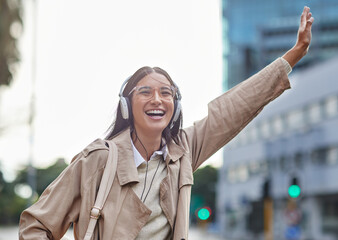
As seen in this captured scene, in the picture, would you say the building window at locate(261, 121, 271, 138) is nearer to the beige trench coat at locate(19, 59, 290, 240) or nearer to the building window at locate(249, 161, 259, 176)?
the building window at locate(249, 161, 259, 176)

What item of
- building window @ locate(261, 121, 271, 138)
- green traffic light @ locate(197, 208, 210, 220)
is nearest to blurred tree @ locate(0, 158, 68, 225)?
building window @ locate(261, 121, 271, 138)

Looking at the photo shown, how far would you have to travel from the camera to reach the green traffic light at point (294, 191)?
16094mm

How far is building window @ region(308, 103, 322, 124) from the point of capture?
4262cm

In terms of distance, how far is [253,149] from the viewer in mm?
55000

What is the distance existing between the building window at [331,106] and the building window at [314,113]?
1172 mm

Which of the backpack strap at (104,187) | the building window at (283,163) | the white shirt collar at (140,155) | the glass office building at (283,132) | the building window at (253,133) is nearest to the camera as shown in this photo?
Answer: the backpack strap at (104,187)

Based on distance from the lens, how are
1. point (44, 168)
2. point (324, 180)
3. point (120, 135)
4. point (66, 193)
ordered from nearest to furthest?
point (66, 193)
point (120, 135)
point (324, 180)
point (44, 168)

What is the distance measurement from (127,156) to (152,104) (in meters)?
0.25

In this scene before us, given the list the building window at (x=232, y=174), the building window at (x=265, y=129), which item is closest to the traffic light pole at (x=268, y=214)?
the building window at (x=265, y=129)

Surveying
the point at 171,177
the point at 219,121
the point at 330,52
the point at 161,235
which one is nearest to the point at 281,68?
the point at 219,121

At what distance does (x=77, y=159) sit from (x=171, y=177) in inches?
15.9

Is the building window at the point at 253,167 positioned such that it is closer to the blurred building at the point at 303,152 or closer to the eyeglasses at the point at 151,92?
the blurred building at the point at 303,152

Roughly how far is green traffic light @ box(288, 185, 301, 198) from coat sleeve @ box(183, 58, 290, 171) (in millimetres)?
13529

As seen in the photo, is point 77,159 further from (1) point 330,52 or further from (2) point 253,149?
(1) point 330,52
